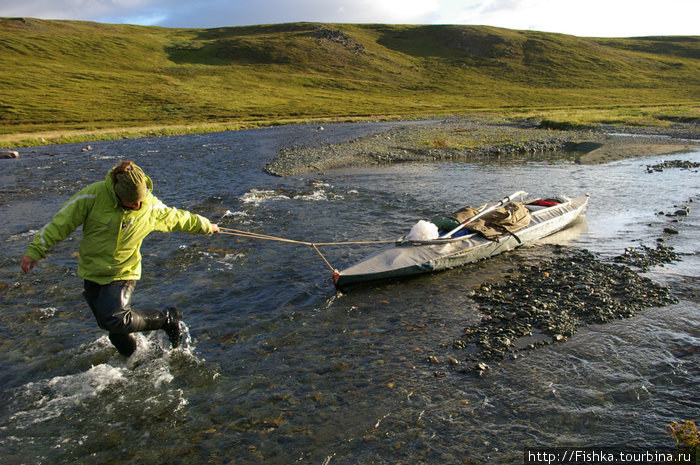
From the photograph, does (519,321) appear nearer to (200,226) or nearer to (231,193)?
(200,226)

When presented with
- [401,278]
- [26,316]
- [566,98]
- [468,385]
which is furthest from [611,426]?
[566,98]

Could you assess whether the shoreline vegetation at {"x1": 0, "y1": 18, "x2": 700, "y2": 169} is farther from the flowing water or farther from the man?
the man

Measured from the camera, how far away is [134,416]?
6562mm

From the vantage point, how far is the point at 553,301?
9820mm

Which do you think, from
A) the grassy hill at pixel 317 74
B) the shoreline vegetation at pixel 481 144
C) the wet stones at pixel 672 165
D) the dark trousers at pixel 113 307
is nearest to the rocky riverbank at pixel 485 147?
the shoreline vegetation at pixel 481 144

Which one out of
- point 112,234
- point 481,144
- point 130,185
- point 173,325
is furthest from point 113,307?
point 481,144

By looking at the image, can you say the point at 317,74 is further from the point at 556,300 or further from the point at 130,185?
the point at 130,185

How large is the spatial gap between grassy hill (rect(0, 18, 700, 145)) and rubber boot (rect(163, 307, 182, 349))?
61.1m

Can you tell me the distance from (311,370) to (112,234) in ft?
13.0

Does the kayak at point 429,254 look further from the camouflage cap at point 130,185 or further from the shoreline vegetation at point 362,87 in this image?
the shoreline vegetation at point 362,87

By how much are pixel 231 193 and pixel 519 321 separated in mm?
17228

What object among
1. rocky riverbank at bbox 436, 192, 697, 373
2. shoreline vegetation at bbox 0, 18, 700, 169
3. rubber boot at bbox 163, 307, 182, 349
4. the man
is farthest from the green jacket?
shoreline vegetation at bbox 0, 18, 700, 169

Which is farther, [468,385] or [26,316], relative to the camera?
[26,316]

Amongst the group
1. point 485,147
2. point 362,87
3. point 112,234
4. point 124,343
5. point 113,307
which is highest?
point 362,87
